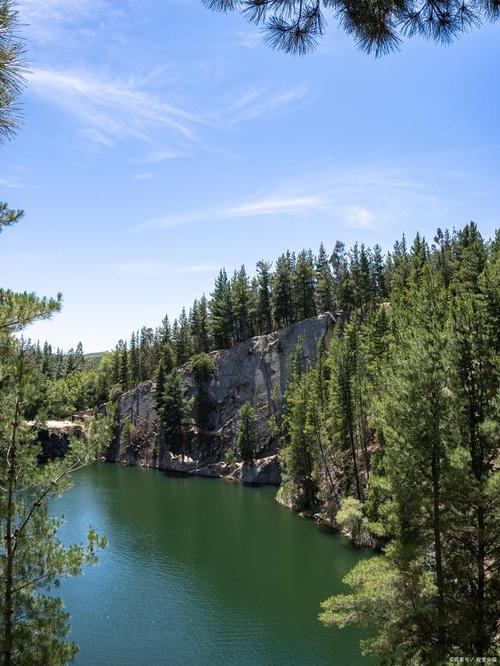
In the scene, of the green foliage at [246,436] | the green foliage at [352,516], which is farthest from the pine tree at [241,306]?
the green foliage at [352,516]

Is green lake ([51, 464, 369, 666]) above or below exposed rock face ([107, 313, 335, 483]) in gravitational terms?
below

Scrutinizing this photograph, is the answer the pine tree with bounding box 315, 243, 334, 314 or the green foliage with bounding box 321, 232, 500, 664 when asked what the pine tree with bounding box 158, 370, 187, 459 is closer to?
the pine tree with bounding box 315, 243, 334, 314

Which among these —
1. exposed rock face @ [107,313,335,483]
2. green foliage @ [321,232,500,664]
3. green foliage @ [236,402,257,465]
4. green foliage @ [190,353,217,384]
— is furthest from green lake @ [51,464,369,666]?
green foliage @ [190,353,217,384]

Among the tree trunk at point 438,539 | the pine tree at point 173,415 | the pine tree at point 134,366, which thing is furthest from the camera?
the pine tree at point 134,366

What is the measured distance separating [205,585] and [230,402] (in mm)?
50001

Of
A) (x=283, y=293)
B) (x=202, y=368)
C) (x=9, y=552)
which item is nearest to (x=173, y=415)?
(x=202, y=368)

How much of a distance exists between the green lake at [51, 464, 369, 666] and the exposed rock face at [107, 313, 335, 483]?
19.4m

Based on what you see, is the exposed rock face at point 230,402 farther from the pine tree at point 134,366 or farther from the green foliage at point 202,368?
the pine tree at point 134,366

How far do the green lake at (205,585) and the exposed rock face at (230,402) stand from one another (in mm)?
19407

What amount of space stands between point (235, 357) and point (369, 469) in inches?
1702

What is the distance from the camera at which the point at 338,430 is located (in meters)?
47.7

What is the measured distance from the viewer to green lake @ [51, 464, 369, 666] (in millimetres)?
23922

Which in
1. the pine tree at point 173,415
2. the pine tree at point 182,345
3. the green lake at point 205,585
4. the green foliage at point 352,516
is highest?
the pine tree at point 182,345

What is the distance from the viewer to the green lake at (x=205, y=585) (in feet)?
78.5
